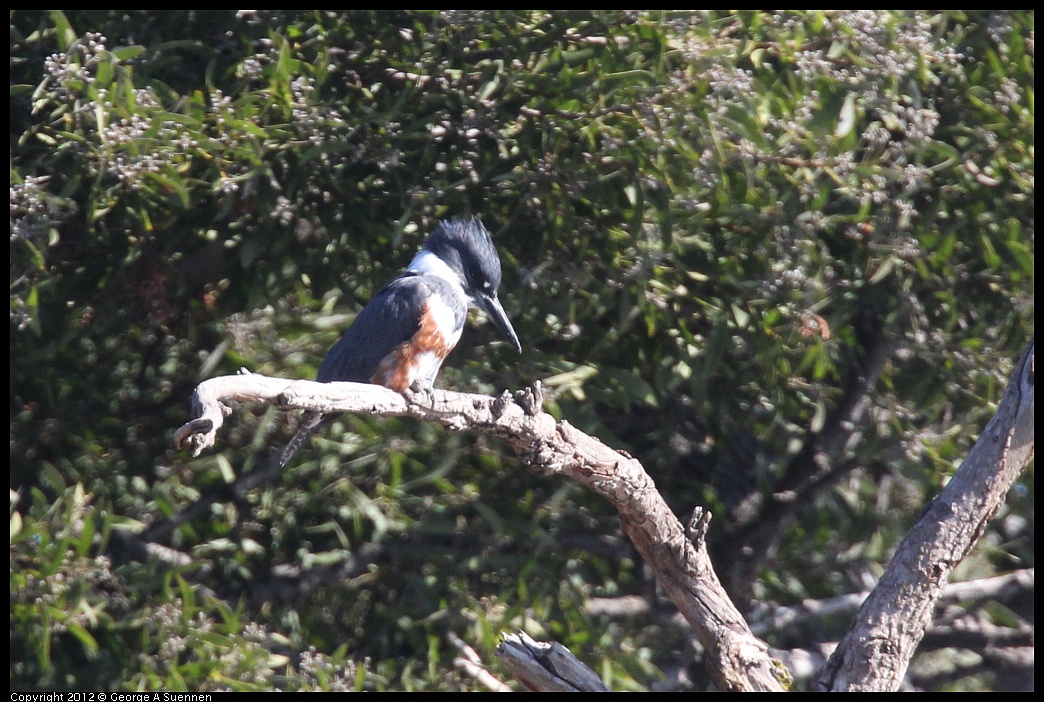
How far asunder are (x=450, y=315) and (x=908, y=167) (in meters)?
0.93

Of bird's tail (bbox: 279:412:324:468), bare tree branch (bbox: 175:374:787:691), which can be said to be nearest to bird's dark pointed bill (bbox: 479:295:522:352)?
bird's tail (bbox: 279:412:324:468)

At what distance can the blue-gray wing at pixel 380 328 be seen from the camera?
2.00 m

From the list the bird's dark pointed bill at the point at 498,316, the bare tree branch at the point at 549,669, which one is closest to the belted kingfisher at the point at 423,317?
the bird's dark pointed bill at the point at 498,316

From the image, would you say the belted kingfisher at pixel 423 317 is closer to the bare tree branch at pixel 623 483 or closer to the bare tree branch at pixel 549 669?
the bare tree branch at pixel 623 483

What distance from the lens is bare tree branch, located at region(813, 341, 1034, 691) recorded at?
1527 millimetres

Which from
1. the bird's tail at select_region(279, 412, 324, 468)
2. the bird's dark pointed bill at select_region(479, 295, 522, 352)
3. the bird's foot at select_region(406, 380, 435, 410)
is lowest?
the bird's tail at select_region(279, 412, 324, 468)

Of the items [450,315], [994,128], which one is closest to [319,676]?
[450,315]

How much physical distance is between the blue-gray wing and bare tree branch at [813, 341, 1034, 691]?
98cm

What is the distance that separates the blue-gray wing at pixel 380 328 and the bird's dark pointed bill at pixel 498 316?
0.13m

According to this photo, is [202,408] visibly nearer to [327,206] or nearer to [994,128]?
[327,206]

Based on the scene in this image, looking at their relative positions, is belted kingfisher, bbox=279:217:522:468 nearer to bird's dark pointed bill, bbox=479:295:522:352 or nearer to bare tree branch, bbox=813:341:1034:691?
bird's dark pointed bill, bbox=479:295:522:352

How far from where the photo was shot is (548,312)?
6.84 ft

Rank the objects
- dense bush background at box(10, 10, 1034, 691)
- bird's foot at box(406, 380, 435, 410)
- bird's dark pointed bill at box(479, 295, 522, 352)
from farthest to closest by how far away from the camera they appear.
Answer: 1. bird's dark pointed bill at box(479, 295, 522, 352)
2. dense bush background at box(10, 10, 1034, 691)
3. bird's foot at box(406, 380, 435, 410)

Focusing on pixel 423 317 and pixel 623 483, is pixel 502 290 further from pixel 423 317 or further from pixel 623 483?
pixel 623 483
